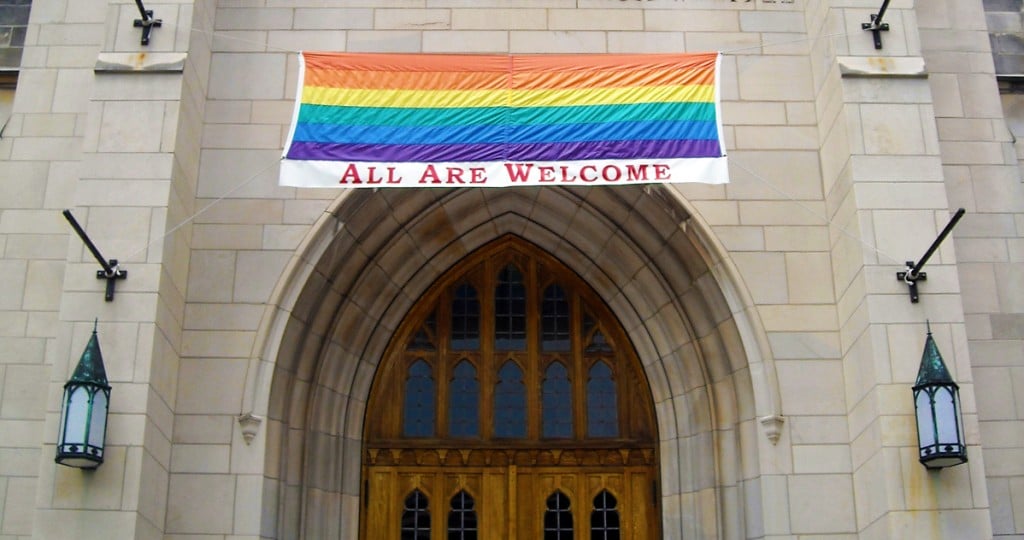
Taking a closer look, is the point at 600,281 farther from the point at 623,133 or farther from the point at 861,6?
the point at 861,6

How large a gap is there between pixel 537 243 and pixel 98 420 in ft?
17.1

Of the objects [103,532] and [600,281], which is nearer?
[103,532]

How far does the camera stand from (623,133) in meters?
12.1

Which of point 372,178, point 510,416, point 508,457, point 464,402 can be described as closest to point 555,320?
point 510,416

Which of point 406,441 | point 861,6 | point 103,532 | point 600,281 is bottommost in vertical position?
point 103,532

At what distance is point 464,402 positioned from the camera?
1370cm

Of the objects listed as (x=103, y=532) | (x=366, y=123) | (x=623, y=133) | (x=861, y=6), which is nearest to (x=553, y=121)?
(x=623, y=133)

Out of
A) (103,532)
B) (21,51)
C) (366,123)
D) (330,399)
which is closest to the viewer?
(103,532)

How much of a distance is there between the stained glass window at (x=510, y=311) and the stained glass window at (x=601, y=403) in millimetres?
833

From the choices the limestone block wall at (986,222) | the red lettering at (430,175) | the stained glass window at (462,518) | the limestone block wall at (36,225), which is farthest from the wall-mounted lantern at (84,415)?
the limestone block wall at (986,222)

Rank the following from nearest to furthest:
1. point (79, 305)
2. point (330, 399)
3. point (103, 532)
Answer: point (103, 532) → point (79, 305) → point (330, 399)

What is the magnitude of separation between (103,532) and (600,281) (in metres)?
5.78

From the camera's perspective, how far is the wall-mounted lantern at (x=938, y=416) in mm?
10641

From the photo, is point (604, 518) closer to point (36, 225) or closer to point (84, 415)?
point (84, 415)
